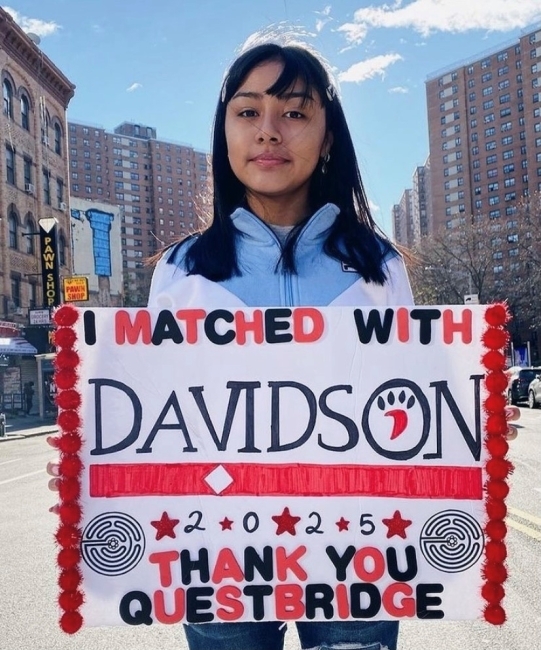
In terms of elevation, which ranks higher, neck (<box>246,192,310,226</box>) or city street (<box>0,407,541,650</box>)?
neck (<box>246,192,310,226</box>)

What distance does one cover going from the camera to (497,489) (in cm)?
171

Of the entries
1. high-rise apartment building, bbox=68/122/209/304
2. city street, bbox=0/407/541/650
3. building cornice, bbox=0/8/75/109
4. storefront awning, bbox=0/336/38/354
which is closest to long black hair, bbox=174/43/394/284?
city street, bbox=0/407/541/650

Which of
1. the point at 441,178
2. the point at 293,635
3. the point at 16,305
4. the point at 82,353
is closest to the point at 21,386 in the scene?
the point at 16,305

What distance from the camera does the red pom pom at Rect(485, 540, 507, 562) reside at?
Result: 1.69 m

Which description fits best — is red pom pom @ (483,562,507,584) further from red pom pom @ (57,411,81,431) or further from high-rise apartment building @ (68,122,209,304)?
high-rise apartment building @ (68,122,209,304)

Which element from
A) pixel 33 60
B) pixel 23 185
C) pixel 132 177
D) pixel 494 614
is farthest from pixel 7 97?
pixel 132 177

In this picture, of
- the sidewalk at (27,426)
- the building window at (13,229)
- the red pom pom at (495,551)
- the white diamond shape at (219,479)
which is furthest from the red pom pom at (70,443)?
the building window at (13,229)

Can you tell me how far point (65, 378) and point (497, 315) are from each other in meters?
1.14

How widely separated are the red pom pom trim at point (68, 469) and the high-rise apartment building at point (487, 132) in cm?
8689

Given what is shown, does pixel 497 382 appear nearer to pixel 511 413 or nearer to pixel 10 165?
pixel 511 413

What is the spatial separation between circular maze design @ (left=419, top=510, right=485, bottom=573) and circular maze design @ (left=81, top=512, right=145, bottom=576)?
2.43ft

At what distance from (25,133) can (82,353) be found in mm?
34736

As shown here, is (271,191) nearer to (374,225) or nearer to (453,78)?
(374,225)

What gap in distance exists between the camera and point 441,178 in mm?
98062
